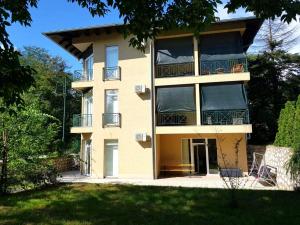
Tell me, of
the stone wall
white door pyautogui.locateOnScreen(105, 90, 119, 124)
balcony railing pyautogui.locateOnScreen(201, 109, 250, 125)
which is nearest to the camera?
the stone wall

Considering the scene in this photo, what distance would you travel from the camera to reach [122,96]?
2430 centimetres

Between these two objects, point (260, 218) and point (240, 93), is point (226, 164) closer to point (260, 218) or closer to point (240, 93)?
point (240, 93)

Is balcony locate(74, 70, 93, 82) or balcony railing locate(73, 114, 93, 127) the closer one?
balcony railing locate(73, 114, 93, 127)

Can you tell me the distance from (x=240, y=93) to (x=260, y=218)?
45.2 feet

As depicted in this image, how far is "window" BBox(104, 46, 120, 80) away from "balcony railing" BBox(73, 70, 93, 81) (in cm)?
229

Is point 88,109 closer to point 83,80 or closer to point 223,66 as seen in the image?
point 83,80

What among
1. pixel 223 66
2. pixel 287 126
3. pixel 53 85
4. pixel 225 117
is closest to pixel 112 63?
Result: pixel 223 66

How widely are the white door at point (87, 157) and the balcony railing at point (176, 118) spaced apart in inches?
251

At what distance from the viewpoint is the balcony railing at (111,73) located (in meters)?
24.6

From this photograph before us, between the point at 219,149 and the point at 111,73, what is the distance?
1028cm

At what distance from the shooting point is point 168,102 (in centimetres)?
2362

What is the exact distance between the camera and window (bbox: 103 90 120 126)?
24406 mm

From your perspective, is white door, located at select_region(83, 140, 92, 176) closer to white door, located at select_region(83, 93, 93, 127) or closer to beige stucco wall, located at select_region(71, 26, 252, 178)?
beige stucco wall, located at select_region(71, 26, 252, 178)

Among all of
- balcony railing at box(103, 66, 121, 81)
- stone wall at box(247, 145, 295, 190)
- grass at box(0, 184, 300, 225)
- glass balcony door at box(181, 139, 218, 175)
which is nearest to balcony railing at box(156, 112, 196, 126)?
glass balcony door at box(181, 139, 218, 175)
